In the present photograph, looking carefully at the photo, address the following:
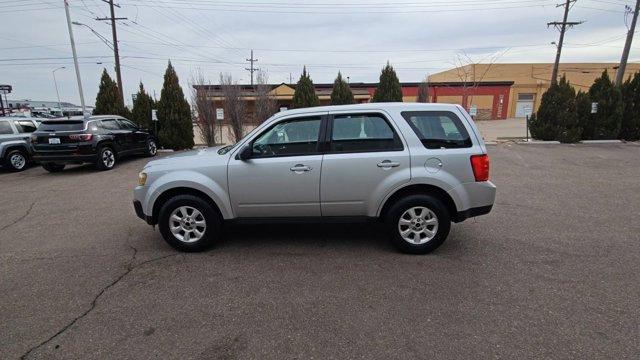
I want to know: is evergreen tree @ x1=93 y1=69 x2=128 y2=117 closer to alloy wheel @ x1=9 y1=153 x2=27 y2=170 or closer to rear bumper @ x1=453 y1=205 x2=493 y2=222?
alloy wheel @ x1=9 y1=153 x2=27 y2=170

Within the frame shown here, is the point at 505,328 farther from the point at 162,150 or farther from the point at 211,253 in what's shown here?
the point at 162,150

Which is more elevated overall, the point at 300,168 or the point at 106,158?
the point at 300,168

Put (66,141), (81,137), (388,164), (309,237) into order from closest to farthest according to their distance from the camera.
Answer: (388,164) < (309,237) < (66,141) < (81,137)

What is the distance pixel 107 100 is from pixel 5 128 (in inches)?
231

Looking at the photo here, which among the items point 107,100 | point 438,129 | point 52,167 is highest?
point 107,100

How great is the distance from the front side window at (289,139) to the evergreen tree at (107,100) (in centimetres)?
1519

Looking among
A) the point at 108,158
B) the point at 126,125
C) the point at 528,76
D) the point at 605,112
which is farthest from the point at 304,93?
the point at 528,76

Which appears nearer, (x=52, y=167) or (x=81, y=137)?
(x=81, y=137)

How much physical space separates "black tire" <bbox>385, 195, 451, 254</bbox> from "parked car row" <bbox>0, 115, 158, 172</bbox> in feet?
32.4

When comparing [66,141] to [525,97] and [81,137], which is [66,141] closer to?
[81,137]

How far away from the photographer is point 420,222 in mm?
4422

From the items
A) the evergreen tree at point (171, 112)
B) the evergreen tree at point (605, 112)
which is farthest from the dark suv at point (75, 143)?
the evergreen tree at point (605, 112)

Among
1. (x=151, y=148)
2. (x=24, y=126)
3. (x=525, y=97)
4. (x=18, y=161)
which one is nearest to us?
(x=18, y=161)

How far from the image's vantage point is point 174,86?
54.1ft
